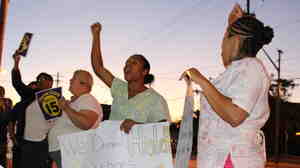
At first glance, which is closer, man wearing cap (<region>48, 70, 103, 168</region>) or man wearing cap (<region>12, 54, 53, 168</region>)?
man wearing cap (<region>48, 70, 103, 168</region>)

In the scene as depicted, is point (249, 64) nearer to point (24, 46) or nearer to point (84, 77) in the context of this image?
point (84, 77)

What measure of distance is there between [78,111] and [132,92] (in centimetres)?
84

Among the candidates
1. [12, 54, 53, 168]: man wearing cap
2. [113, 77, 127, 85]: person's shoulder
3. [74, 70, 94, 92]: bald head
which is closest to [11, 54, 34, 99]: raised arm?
[12, 54, 53, 168]: man wearing cap

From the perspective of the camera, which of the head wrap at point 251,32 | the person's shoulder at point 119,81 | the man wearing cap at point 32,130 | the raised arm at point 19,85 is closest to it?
the head wrap at point 251,32

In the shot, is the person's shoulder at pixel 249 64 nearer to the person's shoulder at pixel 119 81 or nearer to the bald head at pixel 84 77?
the person's shoulder at pixel 119 81

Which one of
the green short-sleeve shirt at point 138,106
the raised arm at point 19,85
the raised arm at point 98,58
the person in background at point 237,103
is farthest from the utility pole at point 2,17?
the person in background at point 237,103

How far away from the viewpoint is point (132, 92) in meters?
3.78

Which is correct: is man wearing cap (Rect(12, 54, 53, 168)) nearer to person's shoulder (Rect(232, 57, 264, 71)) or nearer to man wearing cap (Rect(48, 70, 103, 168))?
man wearing cap (Rect(48, 70, 103, 168))

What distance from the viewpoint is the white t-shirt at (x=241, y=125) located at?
220cm

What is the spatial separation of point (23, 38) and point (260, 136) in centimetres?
521

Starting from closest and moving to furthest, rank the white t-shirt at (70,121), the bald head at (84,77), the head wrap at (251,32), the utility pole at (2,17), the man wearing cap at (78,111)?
the head wrap at (251,32), the man wearing cap at (78,111), the white t-shirt at (70,121), the bald head at (84,77), the utility pole at (2,17)

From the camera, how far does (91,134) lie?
3.80 m

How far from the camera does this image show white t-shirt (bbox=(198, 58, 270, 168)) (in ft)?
7.22

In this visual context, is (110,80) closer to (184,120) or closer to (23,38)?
(184,120)
